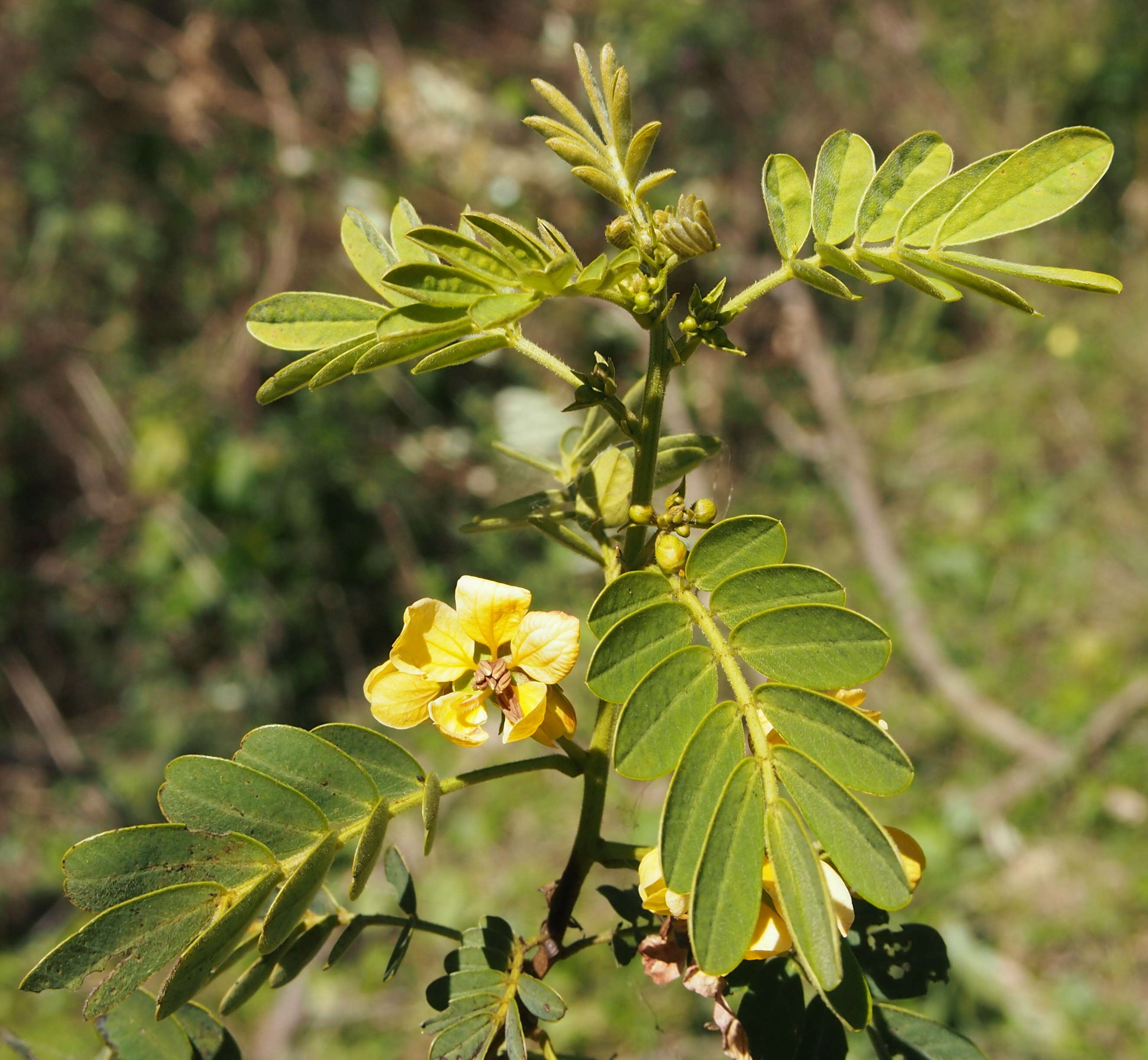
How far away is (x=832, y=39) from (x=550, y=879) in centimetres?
446

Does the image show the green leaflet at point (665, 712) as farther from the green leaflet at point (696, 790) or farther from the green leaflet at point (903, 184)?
the green leaflet at point (903, 184)

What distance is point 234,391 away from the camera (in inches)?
159

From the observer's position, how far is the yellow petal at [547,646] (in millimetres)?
787

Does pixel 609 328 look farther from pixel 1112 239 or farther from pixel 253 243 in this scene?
pixel 1112 239

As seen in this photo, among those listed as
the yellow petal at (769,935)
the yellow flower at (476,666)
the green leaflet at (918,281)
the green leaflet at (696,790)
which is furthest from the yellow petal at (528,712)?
the green leaflet at (918,281)

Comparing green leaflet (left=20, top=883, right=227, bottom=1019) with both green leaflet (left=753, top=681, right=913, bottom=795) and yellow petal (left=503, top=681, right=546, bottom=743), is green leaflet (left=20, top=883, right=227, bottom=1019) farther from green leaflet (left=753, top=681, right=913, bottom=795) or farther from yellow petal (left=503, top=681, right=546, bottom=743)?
green leaflet (left=753, top=681, right=913, bottom=795)

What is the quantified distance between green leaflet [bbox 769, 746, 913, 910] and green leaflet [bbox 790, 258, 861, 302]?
37 cm

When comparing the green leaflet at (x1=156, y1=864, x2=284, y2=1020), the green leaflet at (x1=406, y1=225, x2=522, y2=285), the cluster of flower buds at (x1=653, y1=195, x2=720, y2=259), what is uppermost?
the green leaflet at (x1=406, y1=225, x2=522, y2=285)

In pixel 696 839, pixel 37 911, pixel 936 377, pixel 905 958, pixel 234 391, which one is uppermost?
pixel 234 391

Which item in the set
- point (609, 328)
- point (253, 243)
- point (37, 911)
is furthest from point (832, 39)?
point (37, 911)

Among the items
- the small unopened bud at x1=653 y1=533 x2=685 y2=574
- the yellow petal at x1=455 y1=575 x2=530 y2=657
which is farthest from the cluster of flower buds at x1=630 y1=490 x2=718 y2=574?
the yellow petal at x1=455 y1=575 x2=530 y2=657

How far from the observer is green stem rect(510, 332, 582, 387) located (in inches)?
31.1

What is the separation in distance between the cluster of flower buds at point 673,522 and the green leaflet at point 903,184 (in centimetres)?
30

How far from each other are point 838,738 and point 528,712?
26 centimetres
